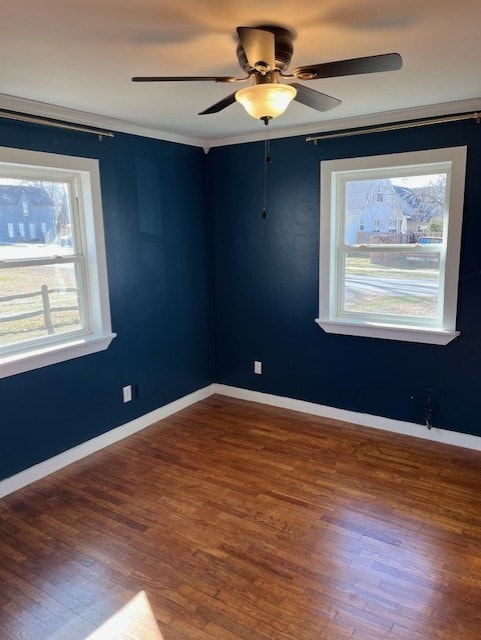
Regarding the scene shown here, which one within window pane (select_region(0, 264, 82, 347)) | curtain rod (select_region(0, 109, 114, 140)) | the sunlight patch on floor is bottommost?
the sunlight patch on floor

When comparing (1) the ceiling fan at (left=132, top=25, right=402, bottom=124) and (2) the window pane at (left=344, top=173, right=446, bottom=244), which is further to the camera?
(2) the window pane at (left=344, top=173, right=446, bottom=244)

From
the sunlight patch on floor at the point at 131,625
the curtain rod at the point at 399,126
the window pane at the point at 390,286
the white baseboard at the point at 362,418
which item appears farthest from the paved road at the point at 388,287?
the sunlight patch on floor at the point at 131,625

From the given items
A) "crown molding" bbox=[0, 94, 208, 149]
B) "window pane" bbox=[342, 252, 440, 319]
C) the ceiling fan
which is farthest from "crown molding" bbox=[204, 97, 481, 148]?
the ceiling fan

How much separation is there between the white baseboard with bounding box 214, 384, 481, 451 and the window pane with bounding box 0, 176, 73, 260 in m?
2.10

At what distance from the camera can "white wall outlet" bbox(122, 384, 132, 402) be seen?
365 cm

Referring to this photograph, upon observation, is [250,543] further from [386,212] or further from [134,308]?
[386,212]

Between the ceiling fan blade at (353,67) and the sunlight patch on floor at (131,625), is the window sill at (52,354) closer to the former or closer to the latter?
the sunlight patch on floor at (131,625)

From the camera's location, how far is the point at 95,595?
207 cm

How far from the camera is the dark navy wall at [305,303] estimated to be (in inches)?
128

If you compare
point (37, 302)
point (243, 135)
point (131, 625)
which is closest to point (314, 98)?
point (243, 135)

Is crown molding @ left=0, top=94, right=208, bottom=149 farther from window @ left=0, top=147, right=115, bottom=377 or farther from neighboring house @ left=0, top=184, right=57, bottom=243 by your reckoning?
neighboring house @ left=0, top=184, right=57, bottom=243

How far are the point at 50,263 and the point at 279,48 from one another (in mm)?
2059

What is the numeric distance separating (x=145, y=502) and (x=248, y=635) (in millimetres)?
1125

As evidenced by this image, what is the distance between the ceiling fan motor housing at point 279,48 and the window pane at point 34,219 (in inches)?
69.0
